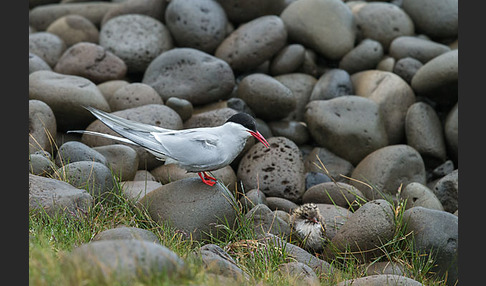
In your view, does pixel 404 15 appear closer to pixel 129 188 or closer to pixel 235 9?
pixel 235 9

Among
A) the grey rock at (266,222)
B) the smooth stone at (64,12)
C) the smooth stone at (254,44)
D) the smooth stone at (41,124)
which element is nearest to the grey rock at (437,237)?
the grey rock at (266,222)

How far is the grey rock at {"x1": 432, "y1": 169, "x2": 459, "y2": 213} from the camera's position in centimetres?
753

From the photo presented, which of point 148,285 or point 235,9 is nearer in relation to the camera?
point 148,285

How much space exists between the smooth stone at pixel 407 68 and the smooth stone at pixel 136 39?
3613mm

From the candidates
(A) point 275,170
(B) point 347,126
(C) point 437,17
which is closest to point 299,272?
(A) point 275,170

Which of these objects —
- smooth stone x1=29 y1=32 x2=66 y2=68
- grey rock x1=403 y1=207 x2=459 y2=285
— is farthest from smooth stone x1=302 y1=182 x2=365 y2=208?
smooth stone x1=29 y1=32 x2=66 y2=68

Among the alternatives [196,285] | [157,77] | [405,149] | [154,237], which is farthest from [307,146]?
[196,285]

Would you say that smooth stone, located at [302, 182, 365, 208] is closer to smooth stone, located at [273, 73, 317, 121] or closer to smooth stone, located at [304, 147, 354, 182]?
smooth stone, located at [304, 147, 354, 182]

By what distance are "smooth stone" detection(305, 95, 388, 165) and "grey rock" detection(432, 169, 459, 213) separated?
1.19 m

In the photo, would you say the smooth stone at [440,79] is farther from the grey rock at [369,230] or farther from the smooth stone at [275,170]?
the grey rock at [369,230]

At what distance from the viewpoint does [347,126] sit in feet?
27.9

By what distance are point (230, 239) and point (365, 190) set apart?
2.75 meters

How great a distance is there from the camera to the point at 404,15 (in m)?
10.3

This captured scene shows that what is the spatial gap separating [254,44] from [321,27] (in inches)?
47.6
